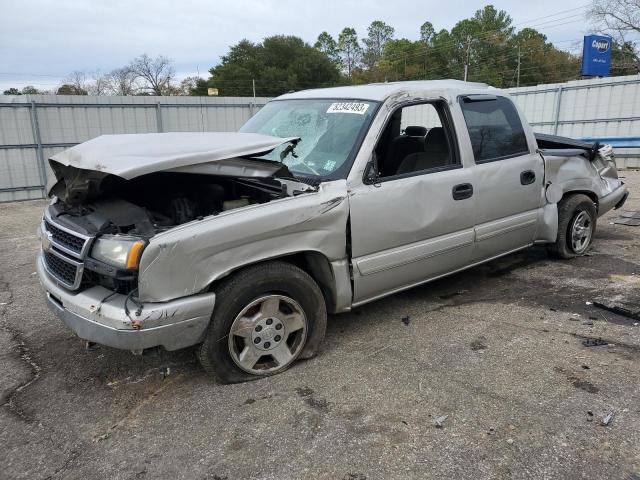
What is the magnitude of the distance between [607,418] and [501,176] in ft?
7.35

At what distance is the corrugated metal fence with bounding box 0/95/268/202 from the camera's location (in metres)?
11.6

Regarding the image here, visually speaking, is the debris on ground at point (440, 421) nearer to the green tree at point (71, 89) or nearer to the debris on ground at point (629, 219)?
the debris on ground at point (629, 219)

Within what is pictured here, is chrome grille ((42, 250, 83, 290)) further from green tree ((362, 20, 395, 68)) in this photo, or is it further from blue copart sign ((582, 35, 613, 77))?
green tree ((362, 20, 395, 68))

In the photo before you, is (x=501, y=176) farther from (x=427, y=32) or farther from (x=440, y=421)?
(x=427, y=32)

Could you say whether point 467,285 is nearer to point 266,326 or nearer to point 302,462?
point 266,326

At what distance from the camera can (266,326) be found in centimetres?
322

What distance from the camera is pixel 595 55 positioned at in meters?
22.1

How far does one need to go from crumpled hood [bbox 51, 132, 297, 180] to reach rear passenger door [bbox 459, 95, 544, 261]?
178 centimetres

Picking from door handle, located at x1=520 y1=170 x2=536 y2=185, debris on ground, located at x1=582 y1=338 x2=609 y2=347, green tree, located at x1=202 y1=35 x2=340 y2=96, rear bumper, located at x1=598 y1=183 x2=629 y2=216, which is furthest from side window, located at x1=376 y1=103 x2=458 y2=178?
green tree, located at x1=202 y1=35 x2=340 y2=96

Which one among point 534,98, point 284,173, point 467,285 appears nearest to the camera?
point 284,173

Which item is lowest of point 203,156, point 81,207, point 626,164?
point 626,164

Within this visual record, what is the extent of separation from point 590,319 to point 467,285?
1.18m

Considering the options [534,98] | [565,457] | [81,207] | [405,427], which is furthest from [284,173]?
[534,98]

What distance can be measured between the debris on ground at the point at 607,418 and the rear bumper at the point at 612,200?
3722 mm
